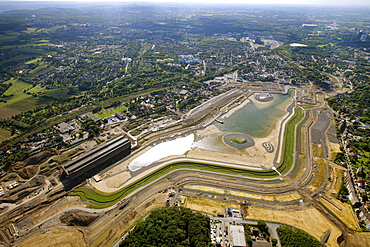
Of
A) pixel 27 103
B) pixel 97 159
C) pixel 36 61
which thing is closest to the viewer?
pixel 97 159

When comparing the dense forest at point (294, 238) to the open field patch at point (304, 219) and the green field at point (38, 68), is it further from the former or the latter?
the green field at point (38, 68)

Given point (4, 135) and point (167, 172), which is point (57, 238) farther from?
point (4, 135)

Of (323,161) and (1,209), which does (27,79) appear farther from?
(323,161)

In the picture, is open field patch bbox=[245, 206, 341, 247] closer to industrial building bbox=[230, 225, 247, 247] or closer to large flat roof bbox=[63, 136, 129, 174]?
industrial building bbox=[230, 225, 247, 247]

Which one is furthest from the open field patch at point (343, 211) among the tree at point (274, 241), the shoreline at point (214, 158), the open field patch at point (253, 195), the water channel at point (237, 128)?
the water channel at point (237, 128)

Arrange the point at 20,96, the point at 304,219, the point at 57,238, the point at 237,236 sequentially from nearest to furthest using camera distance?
the point at 237,236, the point at 57,238, the point at 304,219, the point at 20,96

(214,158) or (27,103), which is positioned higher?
(27,103)

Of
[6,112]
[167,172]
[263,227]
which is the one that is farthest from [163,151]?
[6,112]
